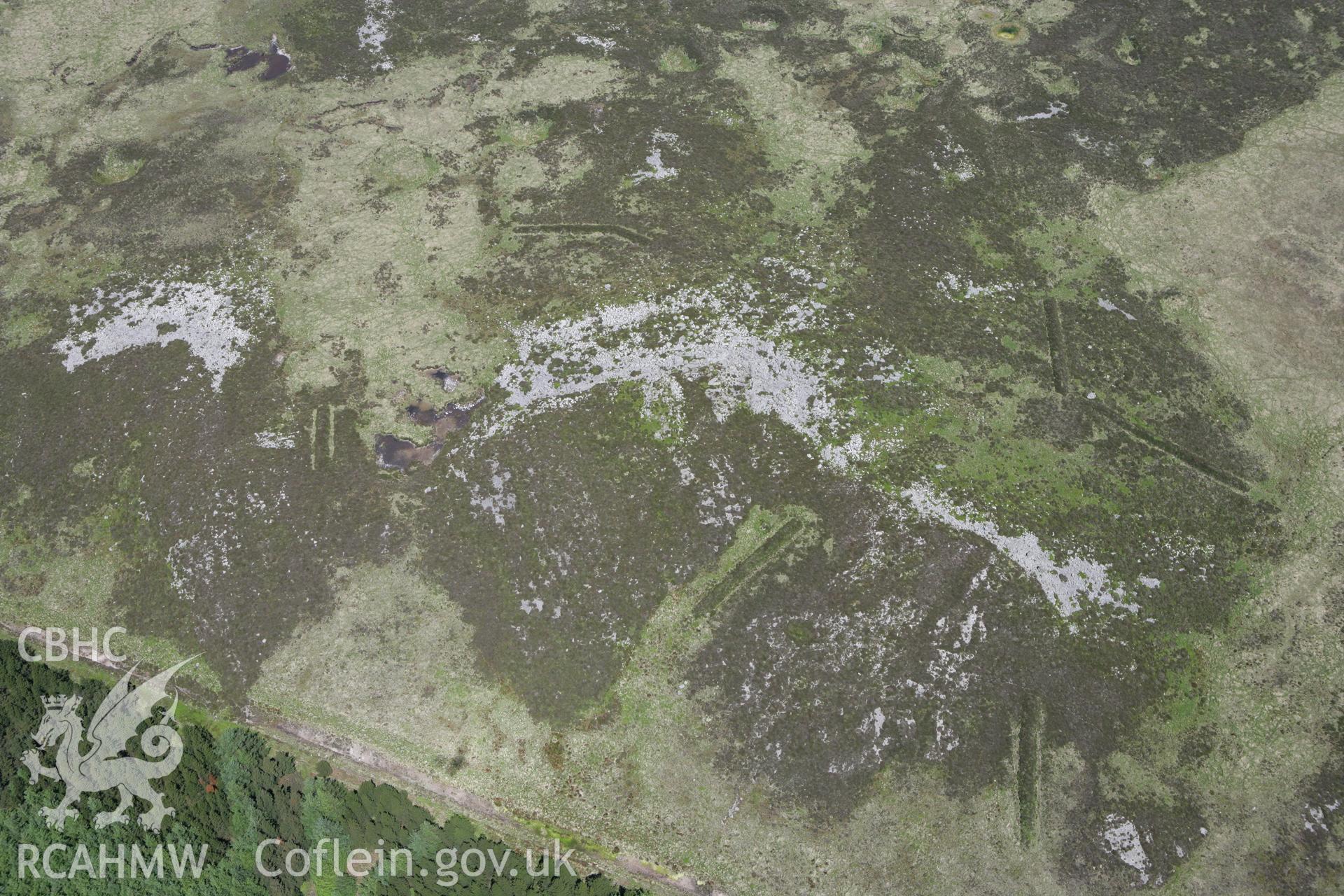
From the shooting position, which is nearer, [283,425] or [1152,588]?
[1152,588]

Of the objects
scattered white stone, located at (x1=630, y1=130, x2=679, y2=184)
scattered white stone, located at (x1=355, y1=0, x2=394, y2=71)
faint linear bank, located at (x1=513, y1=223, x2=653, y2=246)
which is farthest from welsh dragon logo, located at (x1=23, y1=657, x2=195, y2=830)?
scattered white stone, located at (x1=355, y1=0, x2=394, y2=71)

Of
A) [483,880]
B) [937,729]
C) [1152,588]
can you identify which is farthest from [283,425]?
[1152,588]

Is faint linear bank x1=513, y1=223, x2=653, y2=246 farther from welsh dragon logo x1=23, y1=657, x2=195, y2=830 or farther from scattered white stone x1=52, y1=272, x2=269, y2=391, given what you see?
welsh dragon logo x1=23, y1=657, x2=195, y2=830

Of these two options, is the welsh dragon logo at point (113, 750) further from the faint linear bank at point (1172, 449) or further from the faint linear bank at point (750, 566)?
the faint linear bank at point (1172, 449)

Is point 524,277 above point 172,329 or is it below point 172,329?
above

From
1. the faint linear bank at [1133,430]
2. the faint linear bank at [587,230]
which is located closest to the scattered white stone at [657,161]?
the faint linear bank at [587,230]

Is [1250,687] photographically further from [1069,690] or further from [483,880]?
[483,880]
